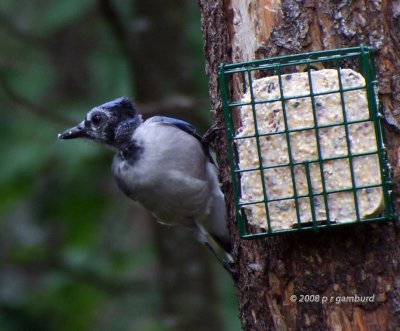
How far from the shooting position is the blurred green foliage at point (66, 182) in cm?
716

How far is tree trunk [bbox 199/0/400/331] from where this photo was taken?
3.82 metres

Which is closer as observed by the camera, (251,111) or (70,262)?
(251,111)

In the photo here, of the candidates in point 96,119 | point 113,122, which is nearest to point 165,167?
point 113,122

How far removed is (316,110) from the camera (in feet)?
12.4

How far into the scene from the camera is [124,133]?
557 centimetres

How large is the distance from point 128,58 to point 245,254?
315 cm

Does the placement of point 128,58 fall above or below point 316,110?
above

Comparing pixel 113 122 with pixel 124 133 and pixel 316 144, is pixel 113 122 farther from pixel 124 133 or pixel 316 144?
pixel 316 144

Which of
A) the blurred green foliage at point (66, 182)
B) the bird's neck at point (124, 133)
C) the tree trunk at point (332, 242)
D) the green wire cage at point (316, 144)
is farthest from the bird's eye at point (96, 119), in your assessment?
the green wire cage at point (316, 144)

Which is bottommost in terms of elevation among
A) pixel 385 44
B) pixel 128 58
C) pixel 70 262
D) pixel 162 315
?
pixel 162 315

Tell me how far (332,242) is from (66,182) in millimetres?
4105

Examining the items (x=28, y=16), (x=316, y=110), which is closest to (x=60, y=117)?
(x=28, y=16)

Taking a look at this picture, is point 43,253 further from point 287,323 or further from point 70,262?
point 287,323

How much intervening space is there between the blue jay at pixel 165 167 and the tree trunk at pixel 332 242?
47.3 inches
